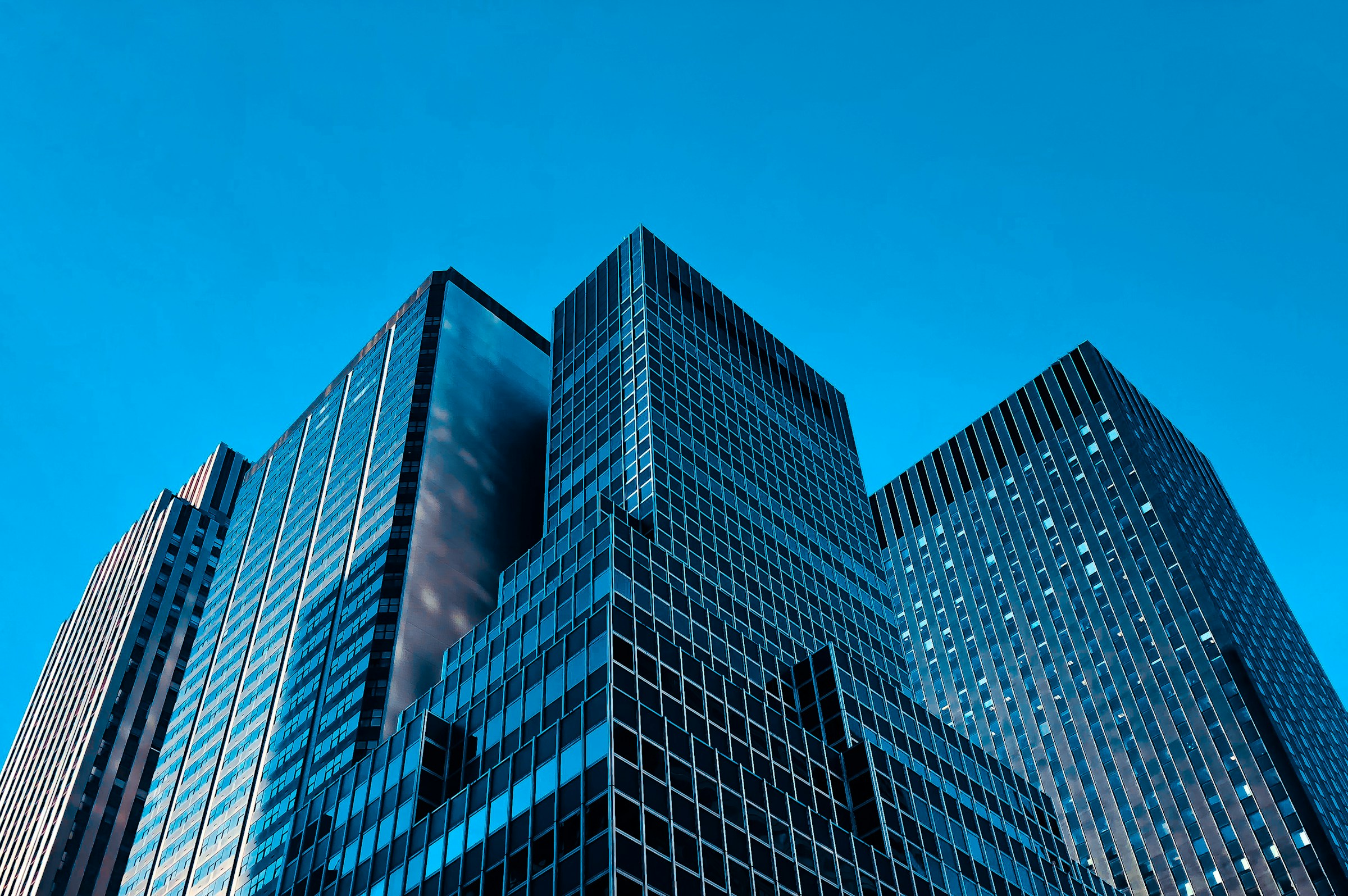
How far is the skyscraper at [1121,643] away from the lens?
12319cm

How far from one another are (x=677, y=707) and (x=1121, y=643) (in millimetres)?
93857

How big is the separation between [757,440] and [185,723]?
63.9m

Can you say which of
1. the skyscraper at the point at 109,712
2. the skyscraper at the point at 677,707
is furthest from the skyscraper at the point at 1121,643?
the skyscraper at the point at 109,712

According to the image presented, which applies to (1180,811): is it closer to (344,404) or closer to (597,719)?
(597,719)

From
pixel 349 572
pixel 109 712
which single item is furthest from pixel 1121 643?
pixel 109 712

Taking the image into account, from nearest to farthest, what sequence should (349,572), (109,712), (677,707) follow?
(677,707) < (349,572) < (109,712)

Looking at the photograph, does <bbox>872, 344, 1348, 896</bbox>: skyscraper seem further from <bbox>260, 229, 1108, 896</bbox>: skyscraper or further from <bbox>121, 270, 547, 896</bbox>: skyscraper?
<bbox>121, 270, 547, 896</bbox>: skyscraper

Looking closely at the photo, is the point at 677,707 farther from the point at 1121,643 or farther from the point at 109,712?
the point at 109,712

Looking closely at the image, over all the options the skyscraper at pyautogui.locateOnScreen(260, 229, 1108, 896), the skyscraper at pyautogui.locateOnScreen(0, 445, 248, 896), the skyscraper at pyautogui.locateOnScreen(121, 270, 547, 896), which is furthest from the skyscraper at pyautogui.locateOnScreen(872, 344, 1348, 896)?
the skyscraper at pyautogui.locateOnScreen(0, 445, 248, 896)

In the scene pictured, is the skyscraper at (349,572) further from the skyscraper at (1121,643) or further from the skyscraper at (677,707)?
the skyscraper at (1121,643)

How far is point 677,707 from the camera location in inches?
2589

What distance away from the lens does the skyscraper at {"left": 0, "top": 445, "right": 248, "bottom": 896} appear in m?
139

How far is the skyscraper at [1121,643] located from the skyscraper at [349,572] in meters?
55.6

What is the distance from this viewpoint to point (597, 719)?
6097 cm
